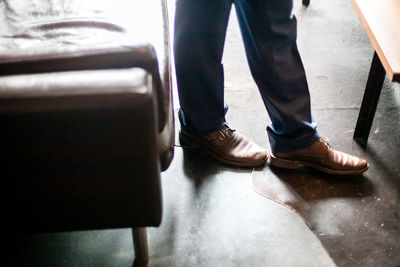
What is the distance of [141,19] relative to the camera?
146 centimetres

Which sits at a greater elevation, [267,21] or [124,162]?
[267,21]

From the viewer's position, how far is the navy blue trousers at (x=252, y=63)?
1.30 meters

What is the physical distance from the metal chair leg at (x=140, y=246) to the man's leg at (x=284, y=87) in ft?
1.69

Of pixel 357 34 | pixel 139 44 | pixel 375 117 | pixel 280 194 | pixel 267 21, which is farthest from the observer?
pixel 357 34

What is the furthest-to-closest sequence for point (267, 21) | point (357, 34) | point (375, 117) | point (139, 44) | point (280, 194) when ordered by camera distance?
point (357, 34) < point (375, 117) < point (280, 194) < point (267, 21) < point (139, 44)

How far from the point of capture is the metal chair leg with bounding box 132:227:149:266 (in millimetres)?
1234

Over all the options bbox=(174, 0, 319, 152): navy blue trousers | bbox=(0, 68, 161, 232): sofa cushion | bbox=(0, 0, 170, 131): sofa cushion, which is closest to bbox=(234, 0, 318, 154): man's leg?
bbox=(174, 0, 319, 152): navy blue trousers

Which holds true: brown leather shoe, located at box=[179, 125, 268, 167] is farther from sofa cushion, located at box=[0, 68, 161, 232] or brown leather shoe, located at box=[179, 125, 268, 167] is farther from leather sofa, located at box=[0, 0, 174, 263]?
sofa cushion, located at box=[0, 68, 161, 232]

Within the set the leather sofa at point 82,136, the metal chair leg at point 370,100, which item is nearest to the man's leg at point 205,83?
the leather sofa at point 82,136

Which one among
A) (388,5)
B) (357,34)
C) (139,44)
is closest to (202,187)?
(139,44)

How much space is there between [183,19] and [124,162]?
50 centimetres

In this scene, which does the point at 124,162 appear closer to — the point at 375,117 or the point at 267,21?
the point at 267,21

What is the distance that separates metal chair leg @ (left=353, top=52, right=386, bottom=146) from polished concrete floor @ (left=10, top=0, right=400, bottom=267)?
0.12ft

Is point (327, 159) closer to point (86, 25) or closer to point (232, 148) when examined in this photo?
point (232, 148)
